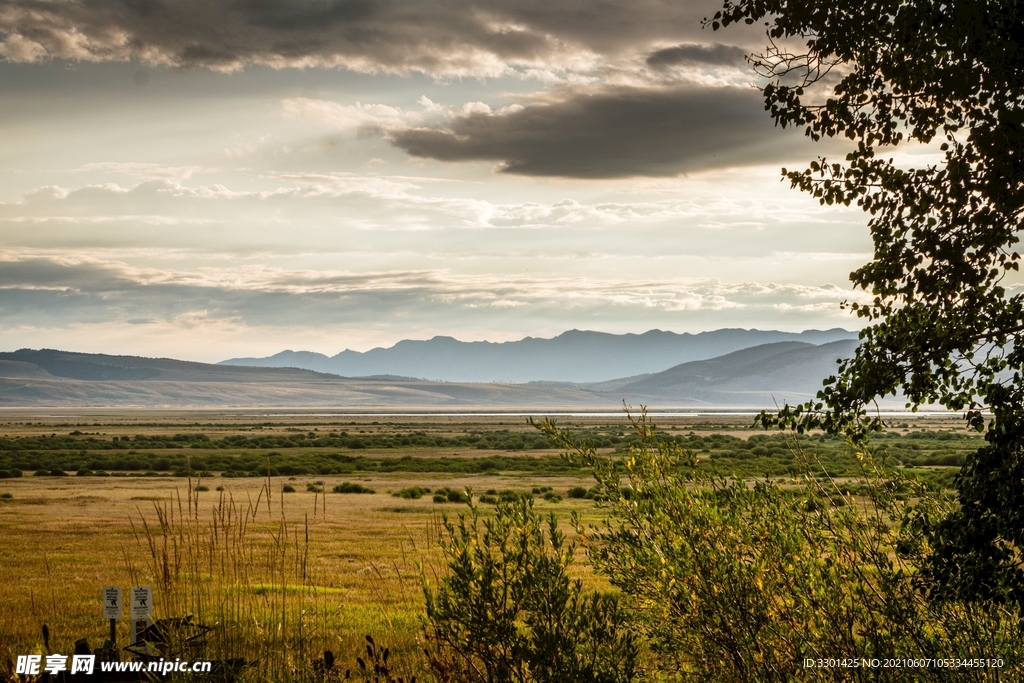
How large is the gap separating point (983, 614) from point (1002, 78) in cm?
432

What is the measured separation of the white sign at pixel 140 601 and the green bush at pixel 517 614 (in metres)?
2.30

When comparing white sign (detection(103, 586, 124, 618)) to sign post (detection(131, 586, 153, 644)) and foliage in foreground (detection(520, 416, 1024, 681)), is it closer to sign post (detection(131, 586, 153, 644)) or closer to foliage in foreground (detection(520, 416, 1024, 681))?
sign post (detection(131, 586, 153, 644))

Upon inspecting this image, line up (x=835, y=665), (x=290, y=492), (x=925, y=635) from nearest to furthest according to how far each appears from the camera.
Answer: (x=835, y=665) → (x=925, y=635) → (x=290, y=492)


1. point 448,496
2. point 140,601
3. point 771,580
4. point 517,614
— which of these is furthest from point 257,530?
point 771,580

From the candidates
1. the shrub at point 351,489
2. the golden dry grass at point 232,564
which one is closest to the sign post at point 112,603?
the golden dry grass at point 232,564

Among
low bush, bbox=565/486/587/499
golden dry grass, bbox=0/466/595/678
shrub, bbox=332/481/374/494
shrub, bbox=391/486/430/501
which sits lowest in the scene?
shrub, bbox=332/481/374/494

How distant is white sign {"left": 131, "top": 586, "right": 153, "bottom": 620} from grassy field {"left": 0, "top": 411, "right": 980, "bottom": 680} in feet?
0.49

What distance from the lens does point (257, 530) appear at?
111ft

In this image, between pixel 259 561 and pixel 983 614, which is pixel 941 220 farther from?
pixel 259 561

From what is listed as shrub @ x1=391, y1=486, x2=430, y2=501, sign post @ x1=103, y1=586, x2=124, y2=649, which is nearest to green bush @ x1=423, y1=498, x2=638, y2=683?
sign post @ x1=103, y1=586, x2=124, y2=649

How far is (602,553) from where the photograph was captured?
7141 millimetres

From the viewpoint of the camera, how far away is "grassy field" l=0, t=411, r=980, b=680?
842 cm

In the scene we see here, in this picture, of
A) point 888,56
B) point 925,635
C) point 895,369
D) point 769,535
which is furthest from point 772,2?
point 925,635

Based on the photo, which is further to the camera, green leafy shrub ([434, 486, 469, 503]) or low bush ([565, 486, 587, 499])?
low bush ([565, 486, 587, 499])
